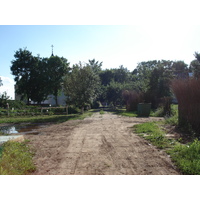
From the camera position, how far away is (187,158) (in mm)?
4164

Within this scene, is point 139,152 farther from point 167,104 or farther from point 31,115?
point 31,115

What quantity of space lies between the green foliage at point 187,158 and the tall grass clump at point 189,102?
6.83 feet

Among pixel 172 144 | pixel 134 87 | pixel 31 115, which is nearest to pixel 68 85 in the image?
pixel 31 115

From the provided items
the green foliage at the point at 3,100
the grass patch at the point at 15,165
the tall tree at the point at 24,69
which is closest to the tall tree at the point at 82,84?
the green foliage at the point at 3,100

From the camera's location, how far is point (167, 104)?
48.9ft

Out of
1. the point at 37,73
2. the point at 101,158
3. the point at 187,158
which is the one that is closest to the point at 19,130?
the point at 101,158

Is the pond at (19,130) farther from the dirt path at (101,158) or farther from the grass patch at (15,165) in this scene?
the grass patch at (15,165)

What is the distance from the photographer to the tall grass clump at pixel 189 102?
274 inches

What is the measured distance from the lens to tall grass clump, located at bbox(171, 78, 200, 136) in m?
6.96

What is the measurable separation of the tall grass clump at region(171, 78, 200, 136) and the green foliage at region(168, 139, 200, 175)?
2083 millimetres

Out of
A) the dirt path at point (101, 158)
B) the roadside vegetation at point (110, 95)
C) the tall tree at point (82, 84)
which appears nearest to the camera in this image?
the dirt path at point (101, 158)

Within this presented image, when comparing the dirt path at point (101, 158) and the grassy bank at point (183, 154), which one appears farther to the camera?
the dirt path at point (101, 158)

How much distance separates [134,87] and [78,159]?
81.3 feet

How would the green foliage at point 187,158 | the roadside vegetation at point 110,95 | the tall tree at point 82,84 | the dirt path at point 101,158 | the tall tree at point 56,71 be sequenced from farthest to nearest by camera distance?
the tall tree at point 56,71, the tall tree at point 82,84, the roadside vegetation at point 110,95, the dirt path at point 101,158, the green foliage at point 187,158
